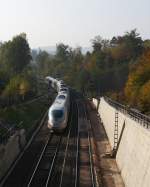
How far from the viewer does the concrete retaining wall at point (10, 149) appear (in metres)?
Result: 30.5

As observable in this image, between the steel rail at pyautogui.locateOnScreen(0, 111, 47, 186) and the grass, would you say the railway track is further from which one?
the grass

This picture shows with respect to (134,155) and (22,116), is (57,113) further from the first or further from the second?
(134,155)

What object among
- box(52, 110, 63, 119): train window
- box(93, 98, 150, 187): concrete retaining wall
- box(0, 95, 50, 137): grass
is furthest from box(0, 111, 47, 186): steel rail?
box(93, 98, 150, 187): concrete retaining wall

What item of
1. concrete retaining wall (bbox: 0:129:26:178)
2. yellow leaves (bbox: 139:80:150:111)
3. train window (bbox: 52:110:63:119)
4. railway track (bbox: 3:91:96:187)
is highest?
yellow leaves (bbox: 139:80:150:111)

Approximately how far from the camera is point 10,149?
33656 mm

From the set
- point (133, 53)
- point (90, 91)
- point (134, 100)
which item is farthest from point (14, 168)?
point (133, 53)

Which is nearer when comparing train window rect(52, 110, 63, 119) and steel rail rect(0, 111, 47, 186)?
steel rail rect(0, 111, 47, 186)

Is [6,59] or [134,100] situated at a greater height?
[6,59]

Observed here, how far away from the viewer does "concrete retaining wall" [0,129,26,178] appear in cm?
3046

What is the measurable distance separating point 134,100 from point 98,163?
34.4 m

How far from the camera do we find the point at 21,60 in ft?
388

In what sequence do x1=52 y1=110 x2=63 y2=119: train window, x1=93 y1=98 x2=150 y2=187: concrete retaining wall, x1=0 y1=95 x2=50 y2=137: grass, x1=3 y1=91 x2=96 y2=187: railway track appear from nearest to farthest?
x1=93 y1=98 x2=150 y2=187: concrete retaining wall, x1=3 y1=91 x2=96 y2=187: railway track, x1=52 y1=110 x2=63 y2=119: train window, x1=0 y1=95 x2=50 y2=137: grass

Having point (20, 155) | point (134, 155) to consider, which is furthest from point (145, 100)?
point (134, 155)

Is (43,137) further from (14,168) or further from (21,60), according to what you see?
(21,60)
